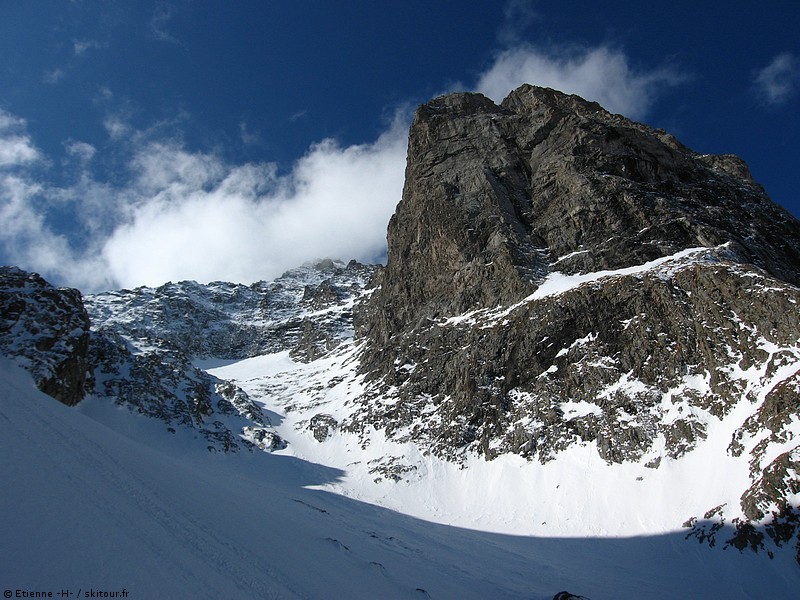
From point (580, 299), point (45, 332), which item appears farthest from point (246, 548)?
point (580, 299)

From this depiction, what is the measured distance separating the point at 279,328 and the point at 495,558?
12045 centimetres

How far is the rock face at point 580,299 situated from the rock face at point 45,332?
3000 centimetres

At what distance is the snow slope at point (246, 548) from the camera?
10758 millimetres

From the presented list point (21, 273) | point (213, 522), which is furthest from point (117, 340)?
point (213, 522)

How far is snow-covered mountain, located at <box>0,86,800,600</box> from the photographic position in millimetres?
16922

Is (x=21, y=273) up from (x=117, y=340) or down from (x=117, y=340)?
up

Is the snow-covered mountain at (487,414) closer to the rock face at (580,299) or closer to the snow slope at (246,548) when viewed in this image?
the snow slope at (246,548)

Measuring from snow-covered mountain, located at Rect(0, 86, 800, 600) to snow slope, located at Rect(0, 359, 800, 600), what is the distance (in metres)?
0.12

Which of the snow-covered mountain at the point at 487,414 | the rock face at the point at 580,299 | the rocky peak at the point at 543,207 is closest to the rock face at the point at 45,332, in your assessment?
the snow-covered mountain at the point at 487,414

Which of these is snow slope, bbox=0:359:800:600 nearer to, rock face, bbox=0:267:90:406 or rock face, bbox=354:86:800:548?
rock face, bbox=354:86:800:548

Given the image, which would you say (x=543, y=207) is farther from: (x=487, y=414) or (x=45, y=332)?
(x=45, y=332)

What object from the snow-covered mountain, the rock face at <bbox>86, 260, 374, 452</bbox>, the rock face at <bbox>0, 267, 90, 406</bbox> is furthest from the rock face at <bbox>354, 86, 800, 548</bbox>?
the rock face at <bbox>0, 267, 90, 406</bbox>

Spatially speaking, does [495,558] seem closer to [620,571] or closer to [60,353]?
[620,571]

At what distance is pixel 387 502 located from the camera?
43344mm
